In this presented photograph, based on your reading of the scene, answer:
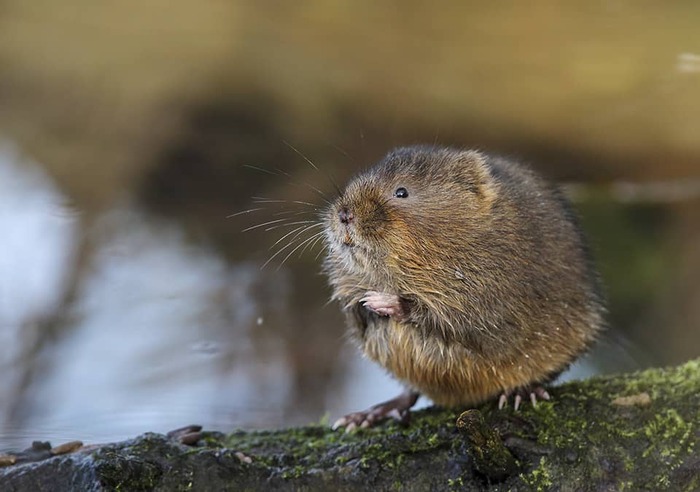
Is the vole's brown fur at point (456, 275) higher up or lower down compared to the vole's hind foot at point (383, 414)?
higher up

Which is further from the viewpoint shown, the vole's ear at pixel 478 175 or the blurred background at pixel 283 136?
the blurred background at pixel 283 136

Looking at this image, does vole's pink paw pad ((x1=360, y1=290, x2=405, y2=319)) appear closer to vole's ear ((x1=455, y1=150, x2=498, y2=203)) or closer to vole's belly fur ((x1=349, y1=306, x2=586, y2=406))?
vole's belly fur ((x1=349, y1=306, x2=586, y2=406))

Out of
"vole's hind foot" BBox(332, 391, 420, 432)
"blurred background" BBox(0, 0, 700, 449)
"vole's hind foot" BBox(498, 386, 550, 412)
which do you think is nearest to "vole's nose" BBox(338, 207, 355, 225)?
"vole's hind foot" BBox(332, 391, 420, 432)

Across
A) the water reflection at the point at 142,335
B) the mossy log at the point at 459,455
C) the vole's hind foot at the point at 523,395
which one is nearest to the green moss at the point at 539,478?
the mossy log at the point at 459,455

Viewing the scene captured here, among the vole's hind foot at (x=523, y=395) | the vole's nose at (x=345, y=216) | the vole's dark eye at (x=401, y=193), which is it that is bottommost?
the vole's hind foot at (x=523, y=395)

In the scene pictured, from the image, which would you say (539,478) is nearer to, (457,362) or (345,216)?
(457,362)

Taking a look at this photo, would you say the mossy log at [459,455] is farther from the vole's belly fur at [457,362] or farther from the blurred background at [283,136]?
the blurred background at [283,136]

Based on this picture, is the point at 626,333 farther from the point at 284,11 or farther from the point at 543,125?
the point at 284,11

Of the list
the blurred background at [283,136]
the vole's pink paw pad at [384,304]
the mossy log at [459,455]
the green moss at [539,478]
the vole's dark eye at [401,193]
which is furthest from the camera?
the blurred background at [283,136]
